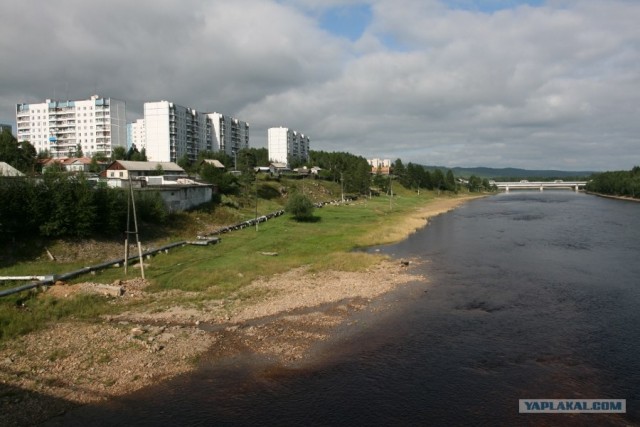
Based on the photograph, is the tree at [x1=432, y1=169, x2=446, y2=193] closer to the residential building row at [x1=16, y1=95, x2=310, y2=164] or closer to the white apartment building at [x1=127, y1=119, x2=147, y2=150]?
the residential building row at [x1=16, y1=95, x2=310, y2=164]

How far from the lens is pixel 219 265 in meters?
41.0

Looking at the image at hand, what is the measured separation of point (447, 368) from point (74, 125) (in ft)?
505

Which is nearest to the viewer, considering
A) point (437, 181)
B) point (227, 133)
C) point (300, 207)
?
point (300, 207)

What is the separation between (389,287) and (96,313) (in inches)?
813

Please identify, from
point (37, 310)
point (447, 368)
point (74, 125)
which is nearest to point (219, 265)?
point (37, 310)

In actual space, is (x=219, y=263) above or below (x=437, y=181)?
below

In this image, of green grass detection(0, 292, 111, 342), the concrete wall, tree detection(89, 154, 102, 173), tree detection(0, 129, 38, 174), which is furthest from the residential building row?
green grass detection(0, 292, 111, 342)

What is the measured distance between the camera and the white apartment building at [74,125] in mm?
144375

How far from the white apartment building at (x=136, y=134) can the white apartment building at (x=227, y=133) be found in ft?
84.3

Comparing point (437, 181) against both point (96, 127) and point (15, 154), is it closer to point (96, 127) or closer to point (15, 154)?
point (96, 127)

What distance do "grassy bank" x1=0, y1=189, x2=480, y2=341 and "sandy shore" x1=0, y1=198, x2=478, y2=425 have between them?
1.15 meters

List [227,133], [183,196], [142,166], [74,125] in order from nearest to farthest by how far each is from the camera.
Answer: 1. [183,196]
2. [142,166]
3. [74,125]
4. [227,133]

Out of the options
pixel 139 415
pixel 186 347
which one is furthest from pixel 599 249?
pixel 139 415

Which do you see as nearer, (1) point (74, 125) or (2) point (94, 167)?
(2) point (94, 167)
